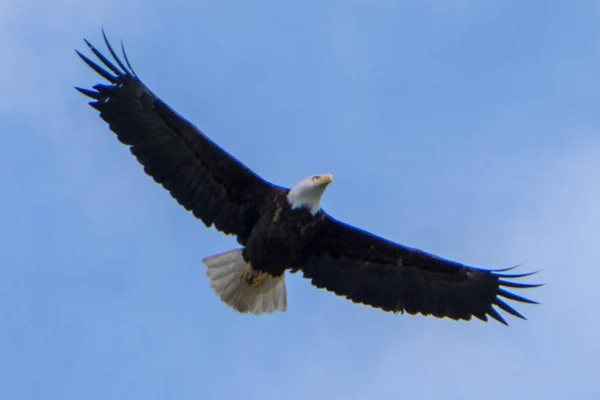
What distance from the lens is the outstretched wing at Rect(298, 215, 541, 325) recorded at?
1402cm

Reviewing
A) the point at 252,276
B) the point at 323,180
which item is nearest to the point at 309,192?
the point at 323,180

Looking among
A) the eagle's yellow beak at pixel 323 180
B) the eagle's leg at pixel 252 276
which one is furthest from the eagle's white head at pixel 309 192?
the eagle's leg at pixel 252 276

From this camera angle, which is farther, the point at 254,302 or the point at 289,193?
the point at 254,302

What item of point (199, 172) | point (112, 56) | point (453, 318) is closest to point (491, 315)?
point (453, 318)

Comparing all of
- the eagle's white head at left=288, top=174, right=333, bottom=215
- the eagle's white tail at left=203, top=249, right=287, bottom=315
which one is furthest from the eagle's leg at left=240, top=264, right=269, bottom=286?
the eagle's white head at left=288, top=174, right=333, bottom=215

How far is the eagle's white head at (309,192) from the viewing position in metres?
13.4

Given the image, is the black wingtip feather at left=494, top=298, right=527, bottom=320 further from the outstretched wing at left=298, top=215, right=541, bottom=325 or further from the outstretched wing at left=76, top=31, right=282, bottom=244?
the outstretched wing at left=76, top=31, right=282, bottom=244

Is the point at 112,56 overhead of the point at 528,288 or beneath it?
beneath

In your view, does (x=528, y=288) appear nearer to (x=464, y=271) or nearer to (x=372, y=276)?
(x=464, y=271)

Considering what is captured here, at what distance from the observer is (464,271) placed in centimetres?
1426

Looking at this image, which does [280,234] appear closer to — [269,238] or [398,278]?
[269,238]

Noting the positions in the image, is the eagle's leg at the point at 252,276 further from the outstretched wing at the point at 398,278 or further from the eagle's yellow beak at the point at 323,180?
the eagle's yellow beak at the point at 323,180

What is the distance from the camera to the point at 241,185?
13734 millimetres

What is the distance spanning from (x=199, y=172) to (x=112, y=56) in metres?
1.36
